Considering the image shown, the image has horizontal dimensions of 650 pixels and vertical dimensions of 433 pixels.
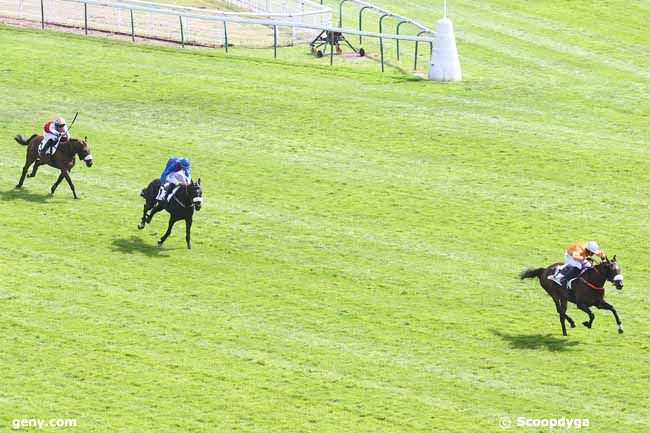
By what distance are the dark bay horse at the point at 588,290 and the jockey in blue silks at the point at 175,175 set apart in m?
7.62

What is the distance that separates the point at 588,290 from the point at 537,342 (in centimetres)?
137

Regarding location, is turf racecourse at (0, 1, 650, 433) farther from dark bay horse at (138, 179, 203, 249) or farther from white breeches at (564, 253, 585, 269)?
white breeches at (564, 253, 585, 269)

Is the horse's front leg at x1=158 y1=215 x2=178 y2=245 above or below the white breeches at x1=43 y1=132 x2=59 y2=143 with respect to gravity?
below

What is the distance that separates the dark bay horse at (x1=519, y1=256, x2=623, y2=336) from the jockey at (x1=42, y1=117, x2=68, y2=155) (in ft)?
38.7

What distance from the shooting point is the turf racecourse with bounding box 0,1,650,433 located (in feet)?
67.1

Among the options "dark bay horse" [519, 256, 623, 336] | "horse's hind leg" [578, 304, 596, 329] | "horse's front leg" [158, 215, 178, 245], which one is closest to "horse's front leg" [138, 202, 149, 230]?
"horse's front leg" [158, 215, 178, 245]

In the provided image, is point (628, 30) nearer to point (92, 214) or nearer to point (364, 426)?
point (92, 214)

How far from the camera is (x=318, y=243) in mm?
27469

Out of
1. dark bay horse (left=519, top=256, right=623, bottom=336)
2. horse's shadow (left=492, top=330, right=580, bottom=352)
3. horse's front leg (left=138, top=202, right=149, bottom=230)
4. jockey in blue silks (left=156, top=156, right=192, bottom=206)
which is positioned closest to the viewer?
dark bay horse (left=519, top=256, right=623, bottom=336)

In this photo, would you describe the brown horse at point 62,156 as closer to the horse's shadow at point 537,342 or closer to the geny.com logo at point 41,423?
the geny.com logo at point 41,423

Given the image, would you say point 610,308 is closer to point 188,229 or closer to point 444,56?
point 188,229

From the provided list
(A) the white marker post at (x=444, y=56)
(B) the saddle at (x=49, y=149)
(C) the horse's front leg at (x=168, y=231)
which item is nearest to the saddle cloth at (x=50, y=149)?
(B) the saddle at (x=49, y=149)

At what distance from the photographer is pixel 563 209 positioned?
30.0 metres

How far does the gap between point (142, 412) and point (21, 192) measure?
11.9 metres
